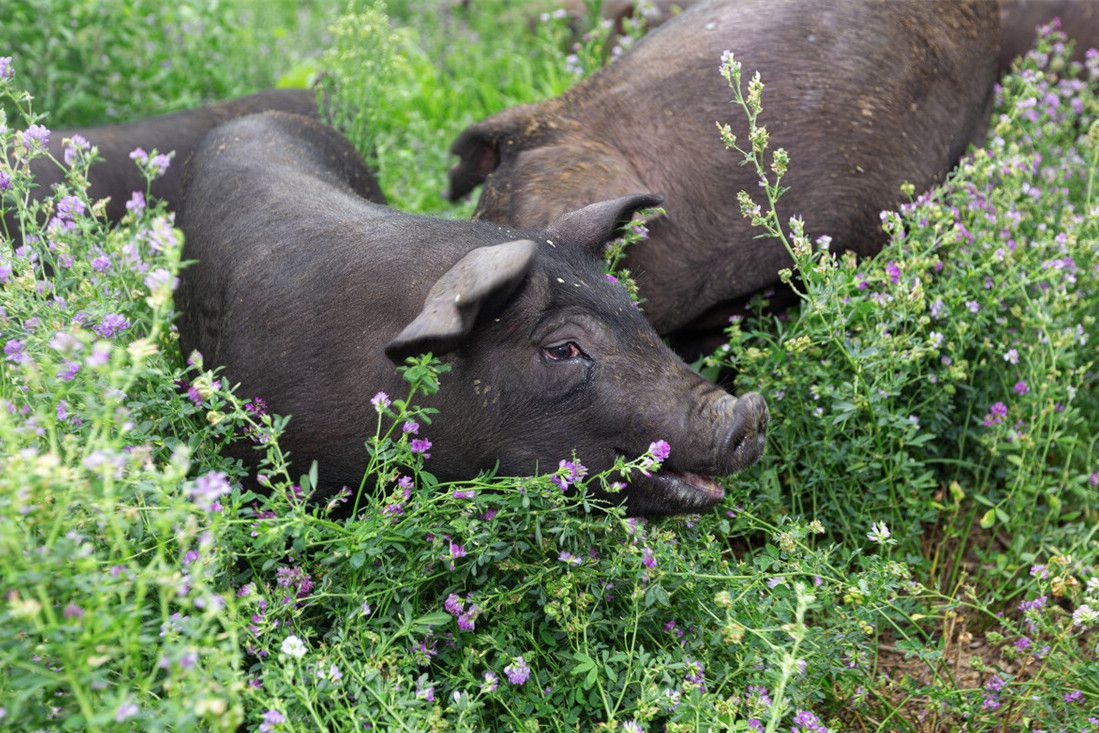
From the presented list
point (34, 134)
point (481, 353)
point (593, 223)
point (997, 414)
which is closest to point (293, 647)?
point (481, 353)

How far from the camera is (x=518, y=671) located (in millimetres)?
3008

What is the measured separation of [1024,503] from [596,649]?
6.00ft

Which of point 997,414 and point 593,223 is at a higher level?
point 593,223

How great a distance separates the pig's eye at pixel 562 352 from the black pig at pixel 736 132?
4.47 feet

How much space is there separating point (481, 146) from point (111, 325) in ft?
8.74

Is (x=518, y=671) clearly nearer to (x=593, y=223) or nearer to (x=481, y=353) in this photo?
(x=481, y=353)

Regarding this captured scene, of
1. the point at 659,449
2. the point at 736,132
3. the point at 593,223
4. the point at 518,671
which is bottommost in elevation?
the point at 518,671

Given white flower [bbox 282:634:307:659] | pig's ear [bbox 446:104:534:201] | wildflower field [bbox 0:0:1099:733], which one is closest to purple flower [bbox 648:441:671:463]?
wildflower field [bbox 0:0:1099:733]

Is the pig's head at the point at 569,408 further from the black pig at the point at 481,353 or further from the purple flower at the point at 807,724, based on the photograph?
the purple flower at the point at 807,724

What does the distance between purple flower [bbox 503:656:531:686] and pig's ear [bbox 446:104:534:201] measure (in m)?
3.03

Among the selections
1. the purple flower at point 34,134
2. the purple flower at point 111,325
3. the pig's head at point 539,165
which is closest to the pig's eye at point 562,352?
the purple flower at point 111,325

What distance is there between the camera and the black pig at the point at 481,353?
3.52m

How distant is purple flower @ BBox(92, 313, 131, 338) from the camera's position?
3268 mm

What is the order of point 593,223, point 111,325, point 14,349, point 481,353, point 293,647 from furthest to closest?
point 593,223 → point 481,353 → point 111,325 → point 14,349 → point 293,647
